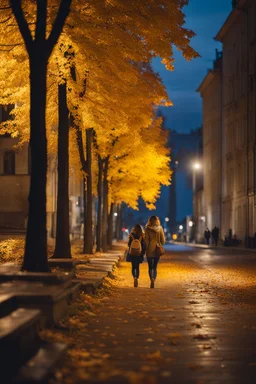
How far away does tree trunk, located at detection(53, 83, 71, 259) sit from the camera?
2308 cm

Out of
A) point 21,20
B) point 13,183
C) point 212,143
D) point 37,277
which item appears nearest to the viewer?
point 37,277

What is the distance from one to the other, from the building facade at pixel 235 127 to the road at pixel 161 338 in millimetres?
47398

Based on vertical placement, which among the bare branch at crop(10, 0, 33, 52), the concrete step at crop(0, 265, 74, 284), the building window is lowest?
the concrete step at crop(0, 265, 74, 284)

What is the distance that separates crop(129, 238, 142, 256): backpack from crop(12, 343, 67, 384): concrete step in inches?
464

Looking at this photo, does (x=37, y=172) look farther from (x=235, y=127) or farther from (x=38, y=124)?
(x=235, y=127)

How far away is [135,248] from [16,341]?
13228 mm

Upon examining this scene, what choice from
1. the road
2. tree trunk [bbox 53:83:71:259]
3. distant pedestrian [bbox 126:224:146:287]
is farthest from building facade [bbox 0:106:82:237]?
the road

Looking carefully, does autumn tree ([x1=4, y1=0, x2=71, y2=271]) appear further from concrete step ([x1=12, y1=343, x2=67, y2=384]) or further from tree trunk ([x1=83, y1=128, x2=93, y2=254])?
tree trunk ([x1=83, y1=128, x2=93, y2=254])

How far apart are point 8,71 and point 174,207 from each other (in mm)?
167114

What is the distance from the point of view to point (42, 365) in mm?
7945

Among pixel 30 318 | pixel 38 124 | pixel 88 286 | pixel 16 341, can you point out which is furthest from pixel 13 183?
pixel 16 341

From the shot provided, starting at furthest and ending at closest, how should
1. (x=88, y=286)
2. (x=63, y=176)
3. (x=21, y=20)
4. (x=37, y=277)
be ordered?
(x=63, y=176)
(x=88, y=286)
(x=21, y=20)
(x=37, y=277)

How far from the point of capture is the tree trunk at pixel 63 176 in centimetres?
2308

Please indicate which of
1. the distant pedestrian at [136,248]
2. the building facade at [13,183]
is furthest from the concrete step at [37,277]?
the building facade at [13,183]
